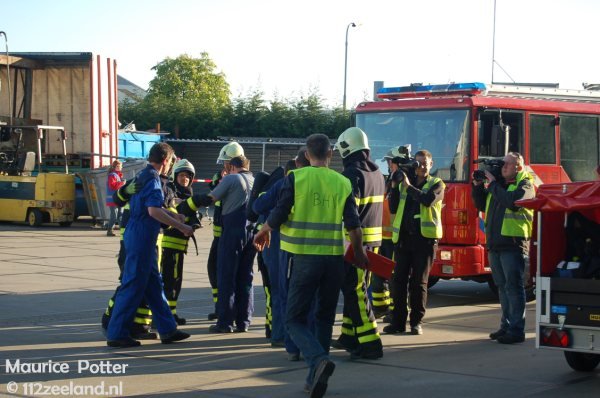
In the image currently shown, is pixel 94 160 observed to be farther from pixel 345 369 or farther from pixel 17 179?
pixel 345 369

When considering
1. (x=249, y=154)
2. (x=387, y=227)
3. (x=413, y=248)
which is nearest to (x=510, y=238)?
(x=413, y=248)

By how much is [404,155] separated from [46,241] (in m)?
11.7

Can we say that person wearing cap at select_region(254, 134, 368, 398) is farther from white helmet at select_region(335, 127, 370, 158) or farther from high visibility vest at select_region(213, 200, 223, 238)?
high visibility vest at select_region(213, 200, 223, 238)

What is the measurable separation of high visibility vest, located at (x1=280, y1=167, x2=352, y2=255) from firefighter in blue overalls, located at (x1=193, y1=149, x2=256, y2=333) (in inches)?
104

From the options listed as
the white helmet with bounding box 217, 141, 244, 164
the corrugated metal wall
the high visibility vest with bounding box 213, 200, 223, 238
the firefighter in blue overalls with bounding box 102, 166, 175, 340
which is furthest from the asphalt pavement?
the corrugated metal wall

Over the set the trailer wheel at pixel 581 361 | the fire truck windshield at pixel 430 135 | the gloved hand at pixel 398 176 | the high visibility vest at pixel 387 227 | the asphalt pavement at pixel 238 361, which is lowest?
the asphalt pavement at pixel 238 361

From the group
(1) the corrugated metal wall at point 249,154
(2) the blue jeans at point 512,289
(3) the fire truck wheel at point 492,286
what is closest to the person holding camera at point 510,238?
(2) the blue jeans at point 512,289

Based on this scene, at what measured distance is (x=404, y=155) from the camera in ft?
38.4

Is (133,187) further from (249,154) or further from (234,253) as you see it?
(249,154)

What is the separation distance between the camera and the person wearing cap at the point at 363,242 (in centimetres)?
890

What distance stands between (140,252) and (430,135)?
532 cm

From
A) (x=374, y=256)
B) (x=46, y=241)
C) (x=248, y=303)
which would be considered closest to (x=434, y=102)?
(x=248, y=303)

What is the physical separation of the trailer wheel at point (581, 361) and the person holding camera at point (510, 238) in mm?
1526

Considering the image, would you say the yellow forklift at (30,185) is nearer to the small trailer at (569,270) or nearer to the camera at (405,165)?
the camera at (405,165)
